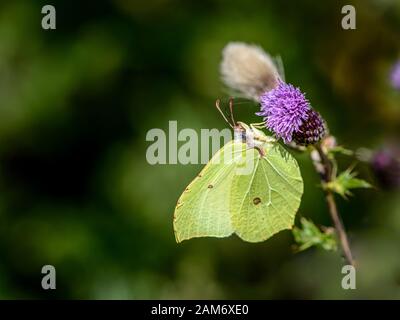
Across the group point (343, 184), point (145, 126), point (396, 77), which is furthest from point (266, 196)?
point (145, 126)

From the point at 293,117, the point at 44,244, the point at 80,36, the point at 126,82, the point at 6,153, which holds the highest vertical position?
the point at 80,36

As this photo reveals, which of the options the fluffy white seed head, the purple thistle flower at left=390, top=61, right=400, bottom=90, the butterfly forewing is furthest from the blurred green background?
the butterfly forewing

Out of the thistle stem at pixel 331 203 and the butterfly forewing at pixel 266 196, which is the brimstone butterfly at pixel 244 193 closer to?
the butterfly forewing at pixel 266 196

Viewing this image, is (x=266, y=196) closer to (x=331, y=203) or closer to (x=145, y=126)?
(x=331, y=203)

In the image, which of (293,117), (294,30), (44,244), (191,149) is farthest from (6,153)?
(293,117)

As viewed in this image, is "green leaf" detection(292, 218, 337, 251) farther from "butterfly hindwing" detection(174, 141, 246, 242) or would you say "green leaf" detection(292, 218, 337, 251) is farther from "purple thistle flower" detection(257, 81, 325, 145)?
"purple thistle flower" detection(257, 81, 325, 145)

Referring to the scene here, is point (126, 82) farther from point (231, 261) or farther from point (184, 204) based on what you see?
point (184, 204)
